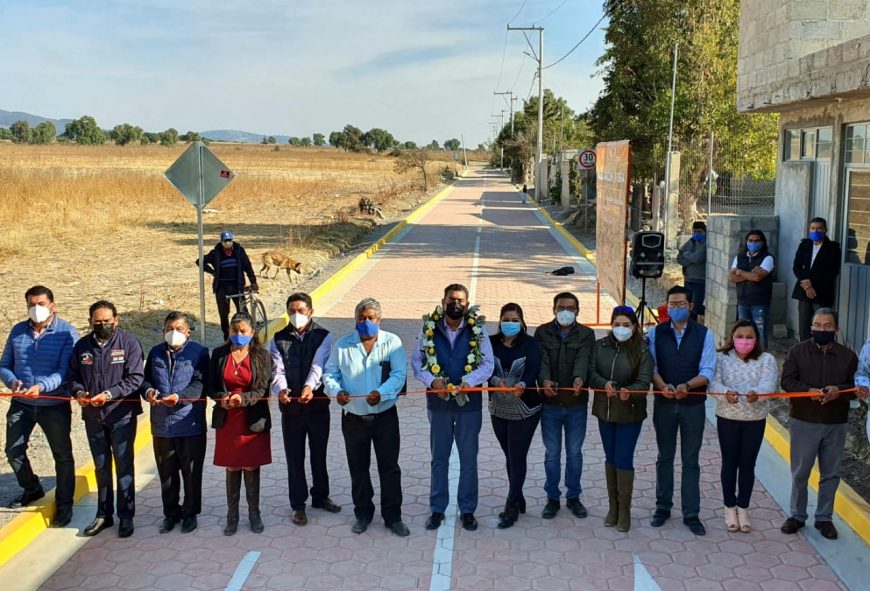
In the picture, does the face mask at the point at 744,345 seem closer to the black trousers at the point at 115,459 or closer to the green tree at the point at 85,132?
the black trousers at the point at 115,459

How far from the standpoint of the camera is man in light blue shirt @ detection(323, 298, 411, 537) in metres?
5.86

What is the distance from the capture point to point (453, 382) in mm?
5922

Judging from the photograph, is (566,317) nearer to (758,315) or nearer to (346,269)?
(758,315)

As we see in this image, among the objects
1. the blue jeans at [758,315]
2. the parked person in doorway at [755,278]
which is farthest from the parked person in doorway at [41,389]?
the blue jeans at [758,315]

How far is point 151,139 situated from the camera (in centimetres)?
17688

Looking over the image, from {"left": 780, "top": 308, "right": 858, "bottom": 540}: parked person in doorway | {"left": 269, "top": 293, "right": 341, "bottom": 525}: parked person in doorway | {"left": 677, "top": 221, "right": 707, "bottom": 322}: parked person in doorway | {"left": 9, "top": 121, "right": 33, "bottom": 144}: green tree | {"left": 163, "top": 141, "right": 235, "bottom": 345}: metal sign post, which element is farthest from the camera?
{"left": 9, "top": 121, "right": 33, "bottom": 144}: green tree

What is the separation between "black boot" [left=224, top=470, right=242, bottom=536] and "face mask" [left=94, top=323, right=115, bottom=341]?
1262 millimetres

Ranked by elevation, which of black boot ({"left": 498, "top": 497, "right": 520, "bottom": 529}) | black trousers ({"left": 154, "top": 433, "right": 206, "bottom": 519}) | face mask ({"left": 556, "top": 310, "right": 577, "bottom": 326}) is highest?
face mask ({"left": 556, "top": 310, "right": 577, "bottom": 326})

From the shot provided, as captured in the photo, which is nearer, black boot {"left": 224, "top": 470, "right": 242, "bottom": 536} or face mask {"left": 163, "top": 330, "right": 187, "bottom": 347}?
face mask {"left": 163, "top": 330, "right": 187, "bottom": 347}

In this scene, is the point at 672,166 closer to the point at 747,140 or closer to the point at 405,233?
the point at 747,140

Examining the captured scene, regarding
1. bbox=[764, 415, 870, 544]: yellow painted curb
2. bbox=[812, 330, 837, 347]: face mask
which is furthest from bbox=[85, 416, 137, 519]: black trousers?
bbox=[764, 415, 870, 544]: yellow painted curb

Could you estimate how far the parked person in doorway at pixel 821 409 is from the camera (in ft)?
18.4

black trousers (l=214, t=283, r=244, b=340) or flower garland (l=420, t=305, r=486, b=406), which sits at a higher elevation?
flower garland (l=420, t=305, r=486, b=406)

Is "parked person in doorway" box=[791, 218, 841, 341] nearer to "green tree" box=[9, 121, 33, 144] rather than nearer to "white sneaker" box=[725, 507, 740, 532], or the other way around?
"white sneaker" box=[725, 507, 740, 532]
